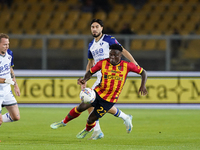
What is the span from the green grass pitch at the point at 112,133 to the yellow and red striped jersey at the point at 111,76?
82 cm

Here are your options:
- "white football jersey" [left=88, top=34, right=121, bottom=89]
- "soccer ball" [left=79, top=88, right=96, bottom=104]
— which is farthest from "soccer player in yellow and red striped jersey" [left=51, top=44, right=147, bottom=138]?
"white football jersey" [left=88, top=34, right=121, bottom=89]

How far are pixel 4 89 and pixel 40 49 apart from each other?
664 centimetres

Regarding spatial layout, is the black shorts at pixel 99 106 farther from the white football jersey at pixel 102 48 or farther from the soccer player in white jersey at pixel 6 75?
the soccer player in white jersey at pixel 6 75

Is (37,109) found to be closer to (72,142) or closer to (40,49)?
(40,49)

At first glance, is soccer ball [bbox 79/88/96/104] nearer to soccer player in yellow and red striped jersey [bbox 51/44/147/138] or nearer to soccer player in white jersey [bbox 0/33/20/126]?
soccer player in yellow and red striped jersey [bbox 51/44/147/138]

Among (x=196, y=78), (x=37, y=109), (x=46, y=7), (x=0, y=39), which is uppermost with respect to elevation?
(x=46, y=7)

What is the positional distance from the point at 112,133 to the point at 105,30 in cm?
696

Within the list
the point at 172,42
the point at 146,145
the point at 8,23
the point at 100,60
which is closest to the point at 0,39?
the point at 100,60

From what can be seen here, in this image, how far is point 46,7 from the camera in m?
18.1

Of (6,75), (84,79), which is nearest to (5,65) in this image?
(6,75)

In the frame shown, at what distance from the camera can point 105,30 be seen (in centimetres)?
1550

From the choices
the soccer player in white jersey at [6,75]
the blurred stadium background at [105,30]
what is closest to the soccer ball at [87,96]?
the soccer player in white jersey at [6,75]

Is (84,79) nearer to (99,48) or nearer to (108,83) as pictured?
(108,83)

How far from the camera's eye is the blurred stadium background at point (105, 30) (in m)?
14.4
